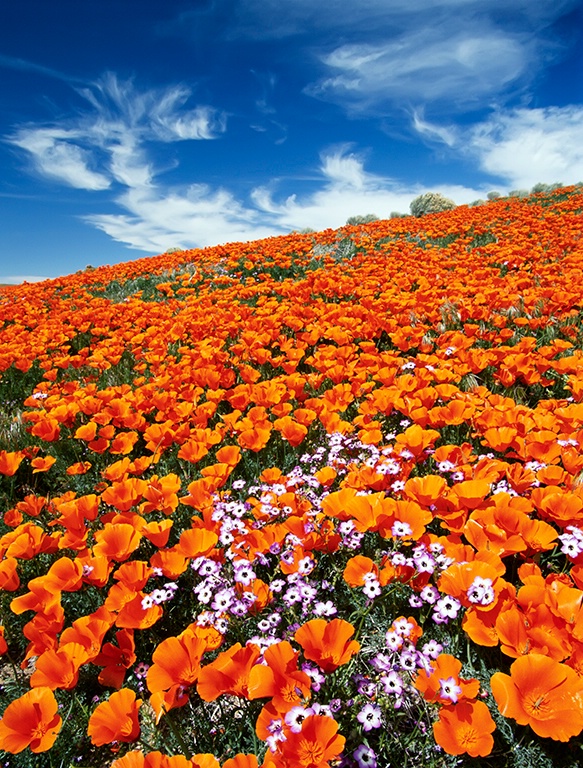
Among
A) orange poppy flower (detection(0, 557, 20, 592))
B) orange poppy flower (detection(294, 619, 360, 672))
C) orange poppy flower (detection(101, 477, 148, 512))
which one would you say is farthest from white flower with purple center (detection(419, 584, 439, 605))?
orange poppy flower (detection(0, 557, 20, 592))

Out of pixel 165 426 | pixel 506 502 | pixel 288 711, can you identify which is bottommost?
pixel 288 711

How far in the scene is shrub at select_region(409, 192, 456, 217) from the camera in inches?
738

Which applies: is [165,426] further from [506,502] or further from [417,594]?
[506,502]

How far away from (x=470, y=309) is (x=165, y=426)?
9.31 ft

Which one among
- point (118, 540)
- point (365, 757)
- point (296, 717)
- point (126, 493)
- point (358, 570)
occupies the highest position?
point (126, 493)

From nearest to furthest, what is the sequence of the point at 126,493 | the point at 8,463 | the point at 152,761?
the point at 152,761 → the point at 126,493 → the point at 8,463

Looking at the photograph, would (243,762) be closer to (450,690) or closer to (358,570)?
(450,690)

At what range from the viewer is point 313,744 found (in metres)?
1.08

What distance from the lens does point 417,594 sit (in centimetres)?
176

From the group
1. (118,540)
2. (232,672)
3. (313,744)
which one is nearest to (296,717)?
(313,744)

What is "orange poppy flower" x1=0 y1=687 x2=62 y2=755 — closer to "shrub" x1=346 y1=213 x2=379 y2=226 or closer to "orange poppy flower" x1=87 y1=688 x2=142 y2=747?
"orange poppy flower" x1=87 y1=688 x2=142 y2=747

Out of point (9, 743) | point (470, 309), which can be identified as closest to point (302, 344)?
point (470, 309)

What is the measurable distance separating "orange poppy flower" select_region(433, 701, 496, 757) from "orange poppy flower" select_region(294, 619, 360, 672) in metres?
0.28

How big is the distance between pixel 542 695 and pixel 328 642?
1.88 ft
